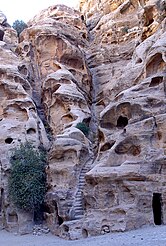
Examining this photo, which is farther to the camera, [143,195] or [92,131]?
[92,131]

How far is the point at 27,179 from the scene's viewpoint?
791 inches

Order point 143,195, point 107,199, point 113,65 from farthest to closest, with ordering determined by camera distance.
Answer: point 113,65
point 107,199
point 143,195

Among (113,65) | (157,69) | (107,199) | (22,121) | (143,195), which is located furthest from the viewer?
(113,65)

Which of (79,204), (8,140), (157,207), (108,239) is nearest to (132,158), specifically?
(157,207)

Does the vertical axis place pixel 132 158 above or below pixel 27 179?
above

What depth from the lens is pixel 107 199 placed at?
1579 cm

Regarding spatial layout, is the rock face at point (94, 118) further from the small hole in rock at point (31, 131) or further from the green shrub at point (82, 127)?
the green shrub at point (82, 127)

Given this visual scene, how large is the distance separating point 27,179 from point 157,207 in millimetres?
8637

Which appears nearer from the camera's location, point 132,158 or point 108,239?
point 108,239

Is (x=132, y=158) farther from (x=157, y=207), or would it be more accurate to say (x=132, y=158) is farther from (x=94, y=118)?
(x=94, y=118)

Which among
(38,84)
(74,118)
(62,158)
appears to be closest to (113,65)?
(38,84)

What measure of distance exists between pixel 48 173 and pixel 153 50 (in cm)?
1013

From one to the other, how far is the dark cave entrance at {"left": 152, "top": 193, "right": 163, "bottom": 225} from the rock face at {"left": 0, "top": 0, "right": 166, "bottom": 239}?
0.05 meters

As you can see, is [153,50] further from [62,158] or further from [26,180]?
[26,180]
